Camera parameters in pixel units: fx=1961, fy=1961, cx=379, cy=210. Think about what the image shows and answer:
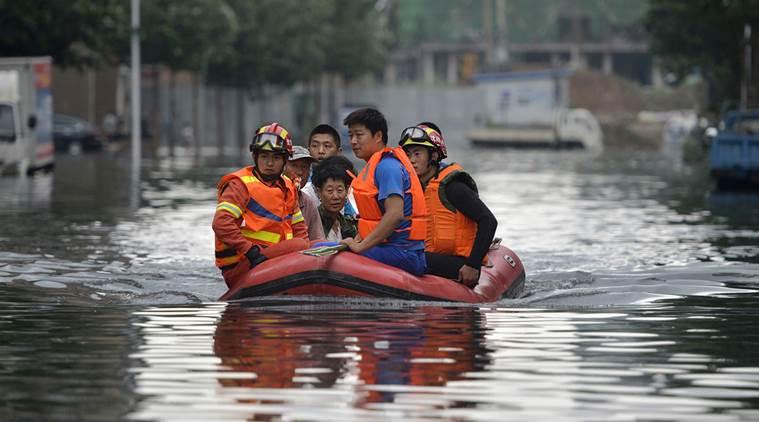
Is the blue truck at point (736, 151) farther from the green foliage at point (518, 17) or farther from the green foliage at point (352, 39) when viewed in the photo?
the green foliage at point (518, 17)

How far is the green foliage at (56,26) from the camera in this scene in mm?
45938

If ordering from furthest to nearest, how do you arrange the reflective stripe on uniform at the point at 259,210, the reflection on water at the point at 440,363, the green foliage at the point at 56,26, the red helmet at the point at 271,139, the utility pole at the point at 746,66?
the utility pole at the point at 746,66 → the green foliage at the point at 56,26 → the reflective stripe on uniform at the point at 259,210 → the red helmet at the point at 271,139 → the reflection on water at the point at 440,363

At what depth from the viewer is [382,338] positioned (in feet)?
39.5

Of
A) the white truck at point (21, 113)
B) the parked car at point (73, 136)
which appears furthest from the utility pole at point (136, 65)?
the white truck at point (21, 113)

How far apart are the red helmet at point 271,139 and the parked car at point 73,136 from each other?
54.6 m

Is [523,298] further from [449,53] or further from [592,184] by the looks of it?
[449,53]

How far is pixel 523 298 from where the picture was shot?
15750 mm

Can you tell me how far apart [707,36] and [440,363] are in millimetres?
44737

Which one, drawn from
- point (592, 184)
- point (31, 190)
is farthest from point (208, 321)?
point (592, 184)

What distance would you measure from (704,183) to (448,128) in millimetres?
75019

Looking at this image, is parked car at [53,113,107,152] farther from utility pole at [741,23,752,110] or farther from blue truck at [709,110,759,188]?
blue truck at [709,110,759,188]

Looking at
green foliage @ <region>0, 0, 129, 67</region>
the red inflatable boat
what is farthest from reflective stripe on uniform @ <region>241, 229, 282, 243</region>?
green foliage @ <region>0, 0, 129, 67</region>

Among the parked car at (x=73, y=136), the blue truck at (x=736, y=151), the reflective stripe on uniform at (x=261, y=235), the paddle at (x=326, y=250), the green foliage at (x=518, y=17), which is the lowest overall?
the parked car at (x=73, y=136)

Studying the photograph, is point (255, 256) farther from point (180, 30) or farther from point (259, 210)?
point (180, 30)
